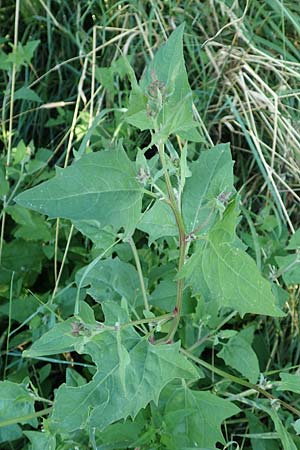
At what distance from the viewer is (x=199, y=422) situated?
0.92m

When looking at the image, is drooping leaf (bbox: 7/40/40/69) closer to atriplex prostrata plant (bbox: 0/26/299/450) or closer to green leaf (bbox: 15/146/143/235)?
atriplex prostrata plant (bbox: 0/26/299/450)

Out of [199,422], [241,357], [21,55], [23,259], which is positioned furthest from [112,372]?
[21,55]

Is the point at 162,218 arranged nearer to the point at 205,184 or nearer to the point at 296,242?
the point at 205,184

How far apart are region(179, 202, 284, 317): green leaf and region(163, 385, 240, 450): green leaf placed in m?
0.22

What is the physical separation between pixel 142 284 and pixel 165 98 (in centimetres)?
36

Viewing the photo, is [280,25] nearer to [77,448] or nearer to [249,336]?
[249,336]

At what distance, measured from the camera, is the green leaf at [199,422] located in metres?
0.91

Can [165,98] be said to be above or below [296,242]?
above

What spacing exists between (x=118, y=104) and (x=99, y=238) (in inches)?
23.5

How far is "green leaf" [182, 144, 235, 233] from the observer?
0.86 m

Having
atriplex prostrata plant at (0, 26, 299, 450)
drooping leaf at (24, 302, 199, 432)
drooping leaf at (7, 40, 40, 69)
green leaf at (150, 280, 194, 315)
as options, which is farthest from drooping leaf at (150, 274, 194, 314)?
drooping leaf at (7, 40, 40, 69)

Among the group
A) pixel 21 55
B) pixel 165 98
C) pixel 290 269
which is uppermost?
pixel 165 98

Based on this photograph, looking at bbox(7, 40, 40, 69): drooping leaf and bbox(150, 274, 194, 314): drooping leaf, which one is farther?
bbox(7, 40, 40, 69): drooping leaf

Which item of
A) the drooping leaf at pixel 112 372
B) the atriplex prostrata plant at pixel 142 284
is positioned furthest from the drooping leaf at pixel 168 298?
the drooping leaf at pixel 112 372
